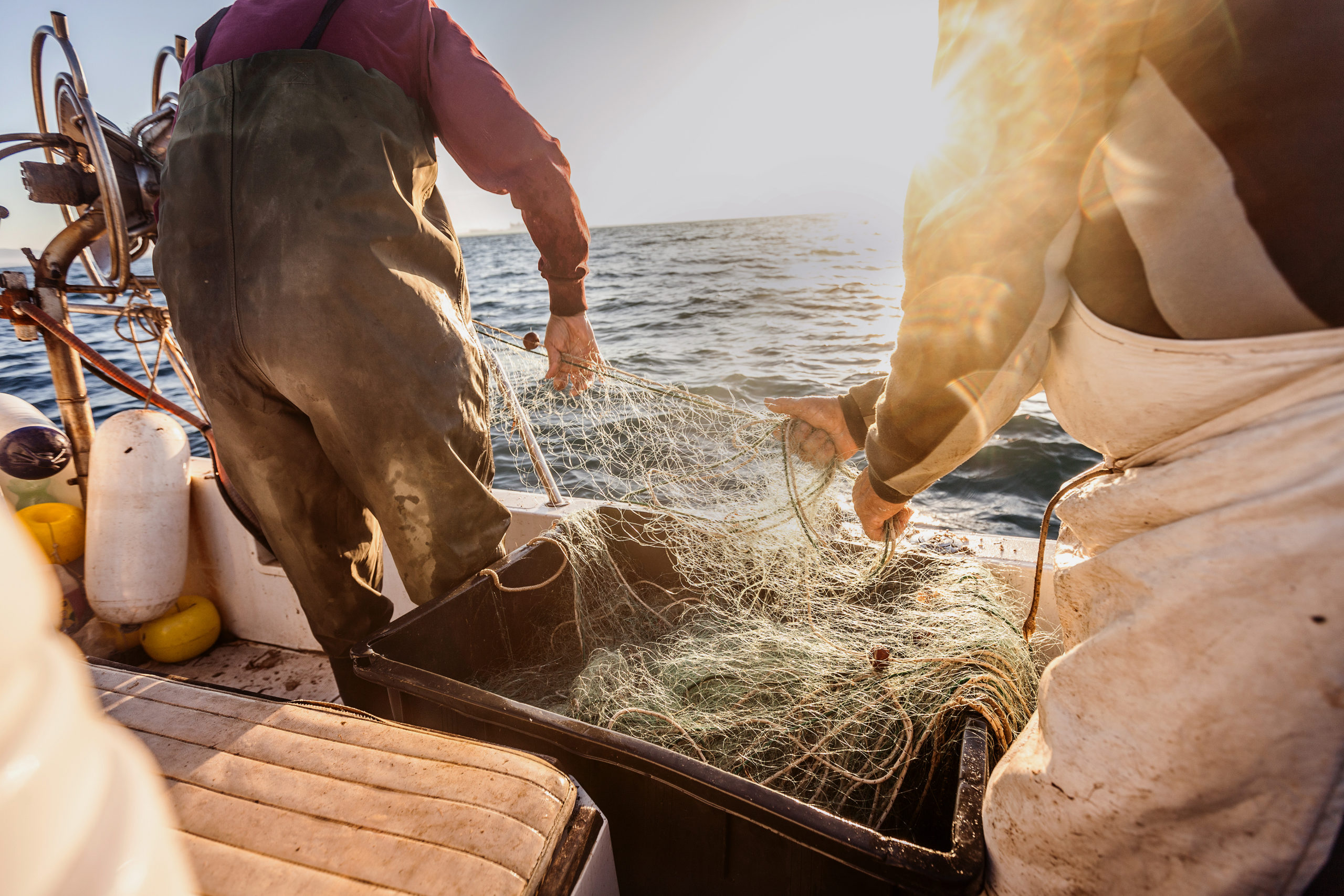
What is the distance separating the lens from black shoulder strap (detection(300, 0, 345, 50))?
171 centimetres

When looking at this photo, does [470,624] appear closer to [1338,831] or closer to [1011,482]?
[1338,831]

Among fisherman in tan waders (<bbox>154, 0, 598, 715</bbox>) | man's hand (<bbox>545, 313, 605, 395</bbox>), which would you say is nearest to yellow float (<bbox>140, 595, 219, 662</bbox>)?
fisherman in tan waders (<bbox>154, 0, 598, 715</bbox>)

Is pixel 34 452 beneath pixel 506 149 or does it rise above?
beneath

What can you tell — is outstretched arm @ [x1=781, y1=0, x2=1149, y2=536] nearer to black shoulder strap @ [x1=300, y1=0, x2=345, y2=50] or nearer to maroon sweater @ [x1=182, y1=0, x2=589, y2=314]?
maroon sweater @ [x1=182, y1=0, x2=589, y2=314]

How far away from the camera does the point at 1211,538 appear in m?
0.87

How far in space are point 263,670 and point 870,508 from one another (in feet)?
11.3

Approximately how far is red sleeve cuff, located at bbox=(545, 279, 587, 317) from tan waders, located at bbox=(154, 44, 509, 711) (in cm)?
46

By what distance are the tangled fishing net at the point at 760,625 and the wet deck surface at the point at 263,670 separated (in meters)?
1.40

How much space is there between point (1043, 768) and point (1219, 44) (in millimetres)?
1151

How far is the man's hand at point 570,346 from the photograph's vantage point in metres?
2.49

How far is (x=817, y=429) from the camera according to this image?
2041 millimetres

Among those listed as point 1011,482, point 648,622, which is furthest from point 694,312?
point 648,622

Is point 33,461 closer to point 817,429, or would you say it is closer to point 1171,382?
point 817,429

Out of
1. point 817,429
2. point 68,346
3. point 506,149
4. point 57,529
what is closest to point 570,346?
point 506,149
